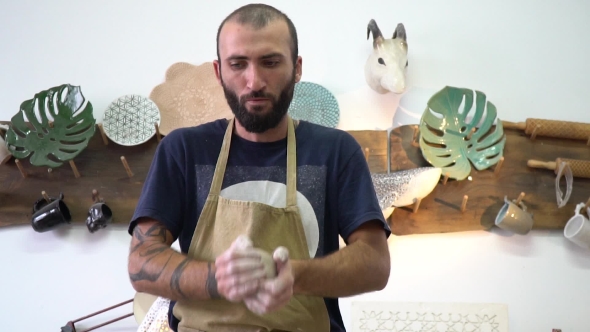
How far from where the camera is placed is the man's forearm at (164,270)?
791 mm

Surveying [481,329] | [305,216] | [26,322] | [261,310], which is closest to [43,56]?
[26,322]

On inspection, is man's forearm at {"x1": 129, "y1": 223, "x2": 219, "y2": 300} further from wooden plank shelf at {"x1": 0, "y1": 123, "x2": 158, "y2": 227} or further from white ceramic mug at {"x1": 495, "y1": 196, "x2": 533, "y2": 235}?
white ceramic mug at {"x1": 495, "y1": 196, "x2": 533, "y2": 235}

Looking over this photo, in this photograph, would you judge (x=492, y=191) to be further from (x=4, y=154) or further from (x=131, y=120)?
(x=4, y=154)

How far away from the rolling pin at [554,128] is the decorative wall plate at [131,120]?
117cm

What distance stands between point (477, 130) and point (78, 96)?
1306mm

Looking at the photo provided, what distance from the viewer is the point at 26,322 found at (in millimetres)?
1710

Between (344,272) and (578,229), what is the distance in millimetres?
1176

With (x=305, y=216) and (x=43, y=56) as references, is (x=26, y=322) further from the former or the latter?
(x=305, y=216)

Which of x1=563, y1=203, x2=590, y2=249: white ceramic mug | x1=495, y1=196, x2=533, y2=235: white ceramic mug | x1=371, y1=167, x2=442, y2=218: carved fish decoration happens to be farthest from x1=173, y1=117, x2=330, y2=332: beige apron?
x1=563, y1=203, x2=590, y2=249: white ceramic mug

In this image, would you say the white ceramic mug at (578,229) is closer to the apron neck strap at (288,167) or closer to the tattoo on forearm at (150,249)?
the apron neck strap at (288,167)

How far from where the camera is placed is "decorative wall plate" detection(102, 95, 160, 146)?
174 centimetres

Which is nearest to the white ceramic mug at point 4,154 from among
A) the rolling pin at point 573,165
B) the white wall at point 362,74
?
the white wall at point 362,74

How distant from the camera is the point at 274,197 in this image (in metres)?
0.91

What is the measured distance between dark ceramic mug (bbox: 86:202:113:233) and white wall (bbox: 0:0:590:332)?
9 centimetres
